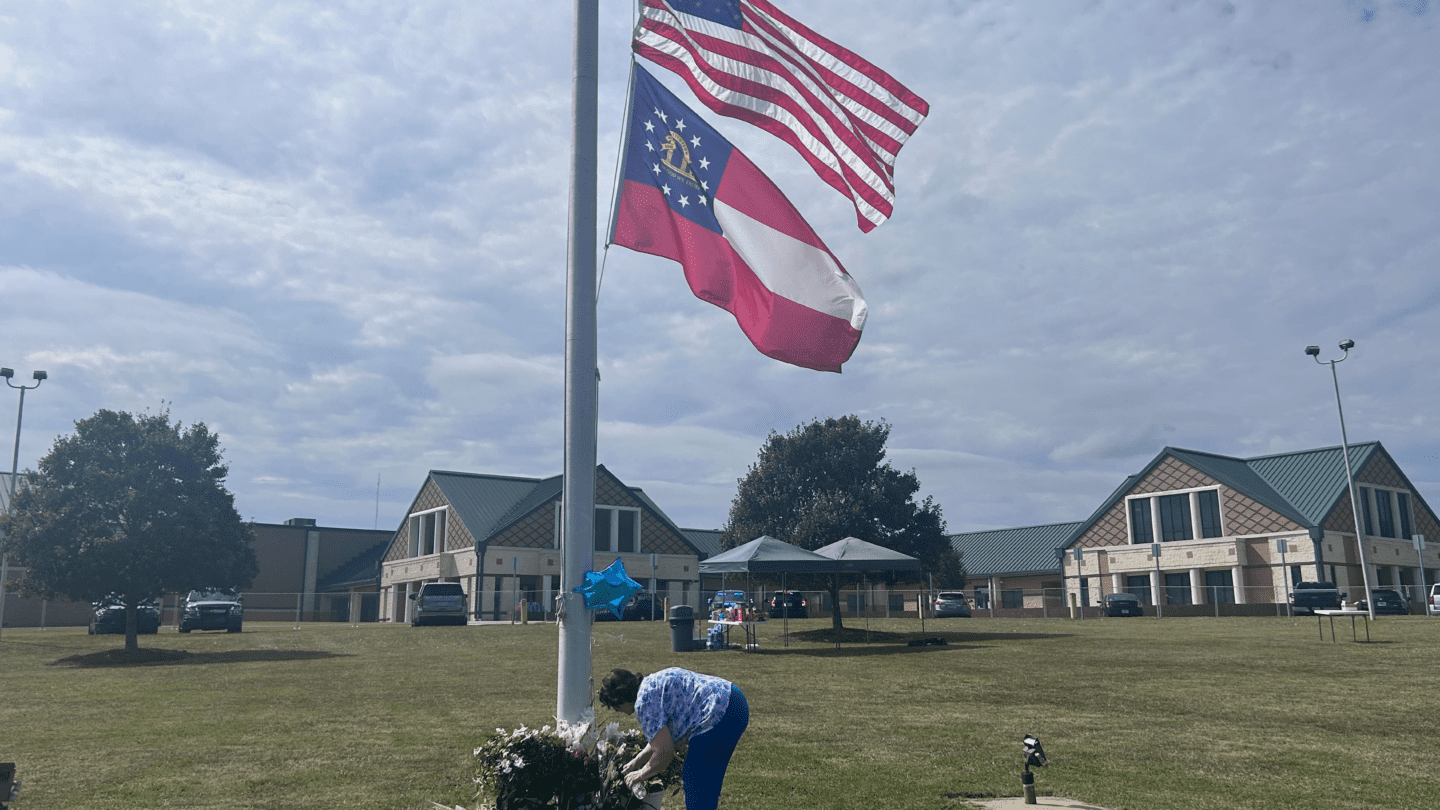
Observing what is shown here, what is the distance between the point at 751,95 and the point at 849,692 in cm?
1129

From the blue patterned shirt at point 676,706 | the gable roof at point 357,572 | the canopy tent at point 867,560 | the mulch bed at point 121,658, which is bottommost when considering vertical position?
the mulch bed at point 121,658

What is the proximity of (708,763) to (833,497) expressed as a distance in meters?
38.0

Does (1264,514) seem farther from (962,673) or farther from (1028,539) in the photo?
(962,673)

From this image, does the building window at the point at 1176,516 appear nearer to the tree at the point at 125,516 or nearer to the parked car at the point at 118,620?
the tree at the point at 125,516

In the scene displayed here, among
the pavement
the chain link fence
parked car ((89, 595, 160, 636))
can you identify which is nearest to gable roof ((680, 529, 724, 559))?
the chain link fence

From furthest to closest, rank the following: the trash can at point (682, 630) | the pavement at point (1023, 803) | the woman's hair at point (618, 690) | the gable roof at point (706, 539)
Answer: the gable roof at point (706, 539)
the trash can at point (682, 630)
the pavement at point (1023, 803)
the woman's hair at point (618, 690)

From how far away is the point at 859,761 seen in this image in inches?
417

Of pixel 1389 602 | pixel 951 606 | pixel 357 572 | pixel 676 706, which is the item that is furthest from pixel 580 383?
pixel 357 572

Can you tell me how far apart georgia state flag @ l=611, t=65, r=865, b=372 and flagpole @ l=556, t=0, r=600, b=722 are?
16.0 inches

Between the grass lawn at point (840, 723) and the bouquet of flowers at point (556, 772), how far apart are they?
10.0 feet

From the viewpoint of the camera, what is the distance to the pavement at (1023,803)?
27.4ft

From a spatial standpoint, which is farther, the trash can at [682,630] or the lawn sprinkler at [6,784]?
the trash can at [682,630]

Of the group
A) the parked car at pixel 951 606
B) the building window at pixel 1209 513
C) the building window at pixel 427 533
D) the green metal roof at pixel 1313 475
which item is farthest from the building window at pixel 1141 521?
the building window at pixel 427 533

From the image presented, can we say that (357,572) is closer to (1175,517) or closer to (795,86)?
(1175,517)
